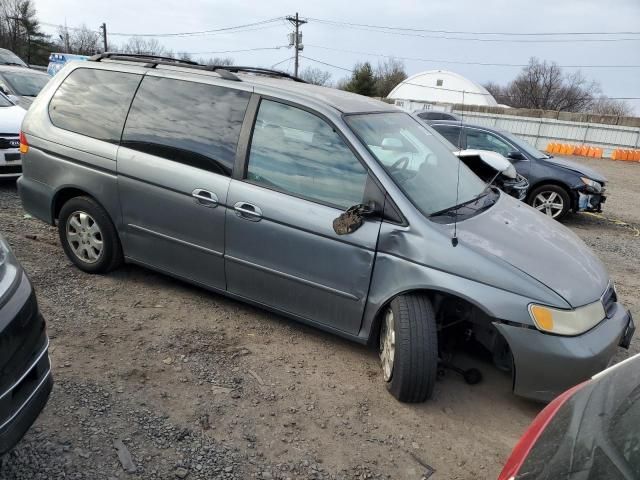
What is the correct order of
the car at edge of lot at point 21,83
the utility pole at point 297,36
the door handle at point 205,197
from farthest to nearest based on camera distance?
the utility pole at point 297,36, the car at edge of lot at point 21,83, the door handle at point 205,197

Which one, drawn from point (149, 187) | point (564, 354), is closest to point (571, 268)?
point (564, 354)

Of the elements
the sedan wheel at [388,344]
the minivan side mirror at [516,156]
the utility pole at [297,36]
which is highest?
the utility pole at [297,36]

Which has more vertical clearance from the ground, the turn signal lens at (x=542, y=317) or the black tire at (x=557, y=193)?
the turn signal lens at (x=542, y=317)

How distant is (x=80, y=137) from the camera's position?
4.24 m

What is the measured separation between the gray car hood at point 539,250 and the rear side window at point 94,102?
→ 283 cm

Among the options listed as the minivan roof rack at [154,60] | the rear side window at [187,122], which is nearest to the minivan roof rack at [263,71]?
the minivan roof rack at [154,60]

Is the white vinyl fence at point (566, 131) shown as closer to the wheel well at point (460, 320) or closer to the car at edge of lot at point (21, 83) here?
the car at edge of lot at point (21, 83)

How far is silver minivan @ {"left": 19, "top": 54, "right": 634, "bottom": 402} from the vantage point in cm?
300

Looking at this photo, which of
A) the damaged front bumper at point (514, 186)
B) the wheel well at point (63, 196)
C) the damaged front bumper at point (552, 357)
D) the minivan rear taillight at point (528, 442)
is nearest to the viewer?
the minivan rear taillight at point (528, 442)

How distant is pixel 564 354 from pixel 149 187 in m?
3.06

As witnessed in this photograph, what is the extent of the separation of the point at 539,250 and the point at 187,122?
8.67 ft

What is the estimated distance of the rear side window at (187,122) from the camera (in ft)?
12.2

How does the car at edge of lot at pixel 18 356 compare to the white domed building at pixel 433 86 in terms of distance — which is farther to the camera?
the white domed building at pixel 433 86

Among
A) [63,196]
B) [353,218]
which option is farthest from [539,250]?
[63,196]
